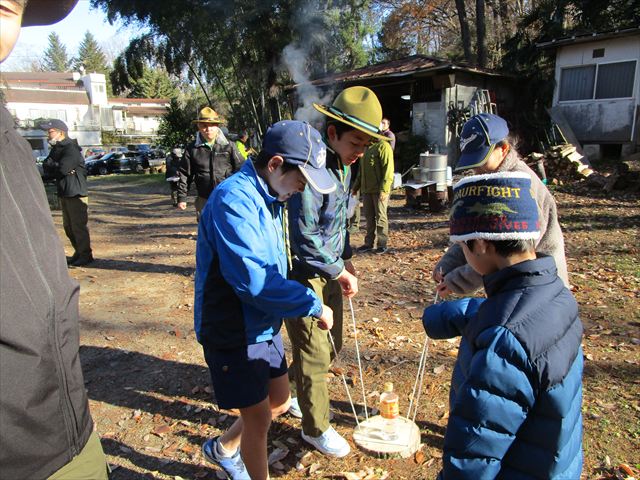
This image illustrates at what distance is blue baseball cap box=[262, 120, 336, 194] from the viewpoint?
2.31m

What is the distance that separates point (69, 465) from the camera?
1.47 metres

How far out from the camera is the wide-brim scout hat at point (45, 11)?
4.75 feet

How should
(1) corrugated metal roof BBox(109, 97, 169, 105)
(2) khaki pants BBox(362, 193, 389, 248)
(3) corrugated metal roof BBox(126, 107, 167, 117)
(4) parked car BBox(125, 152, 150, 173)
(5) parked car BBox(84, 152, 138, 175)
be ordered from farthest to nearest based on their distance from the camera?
(1) corrugated metal roof BBox(109, 97, 169, 105) → (3) corrugated metal roof BBox(126, 107, 167, 117) → (5) parked car BBox(84, 152, 138, 175) → (4) parked car BBox(125, 152, 150, 173) → (2) khaki pants BBox(362, 193, 389, 248)

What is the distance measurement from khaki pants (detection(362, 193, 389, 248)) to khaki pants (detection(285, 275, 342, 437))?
5.11 metres

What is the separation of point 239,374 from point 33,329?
121cm

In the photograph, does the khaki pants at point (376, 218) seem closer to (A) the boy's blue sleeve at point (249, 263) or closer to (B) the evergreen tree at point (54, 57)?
(A) the boy's blue sleeve at point (249, 263)

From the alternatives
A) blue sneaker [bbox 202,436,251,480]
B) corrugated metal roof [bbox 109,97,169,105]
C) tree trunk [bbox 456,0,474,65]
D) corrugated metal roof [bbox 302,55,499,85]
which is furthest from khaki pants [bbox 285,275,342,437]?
corrugated metal roof [bbox 109,97,169,105]

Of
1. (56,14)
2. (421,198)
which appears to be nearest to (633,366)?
(56,14)

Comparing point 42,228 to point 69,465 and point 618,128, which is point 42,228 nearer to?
point 69,465

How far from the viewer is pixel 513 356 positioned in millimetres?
1428

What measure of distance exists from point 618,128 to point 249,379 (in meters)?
18.8

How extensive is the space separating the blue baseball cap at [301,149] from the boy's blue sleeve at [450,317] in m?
0.80

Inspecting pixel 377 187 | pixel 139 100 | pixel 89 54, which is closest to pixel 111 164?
pixel 377 187

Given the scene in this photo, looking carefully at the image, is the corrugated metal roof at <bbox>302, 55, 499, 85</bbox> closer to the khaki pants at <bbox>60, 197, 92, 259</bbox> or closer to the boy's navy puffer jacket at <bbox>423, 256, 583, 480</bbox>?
the khaki pants at <bbox>60, 197, 92, 259</bbox>
